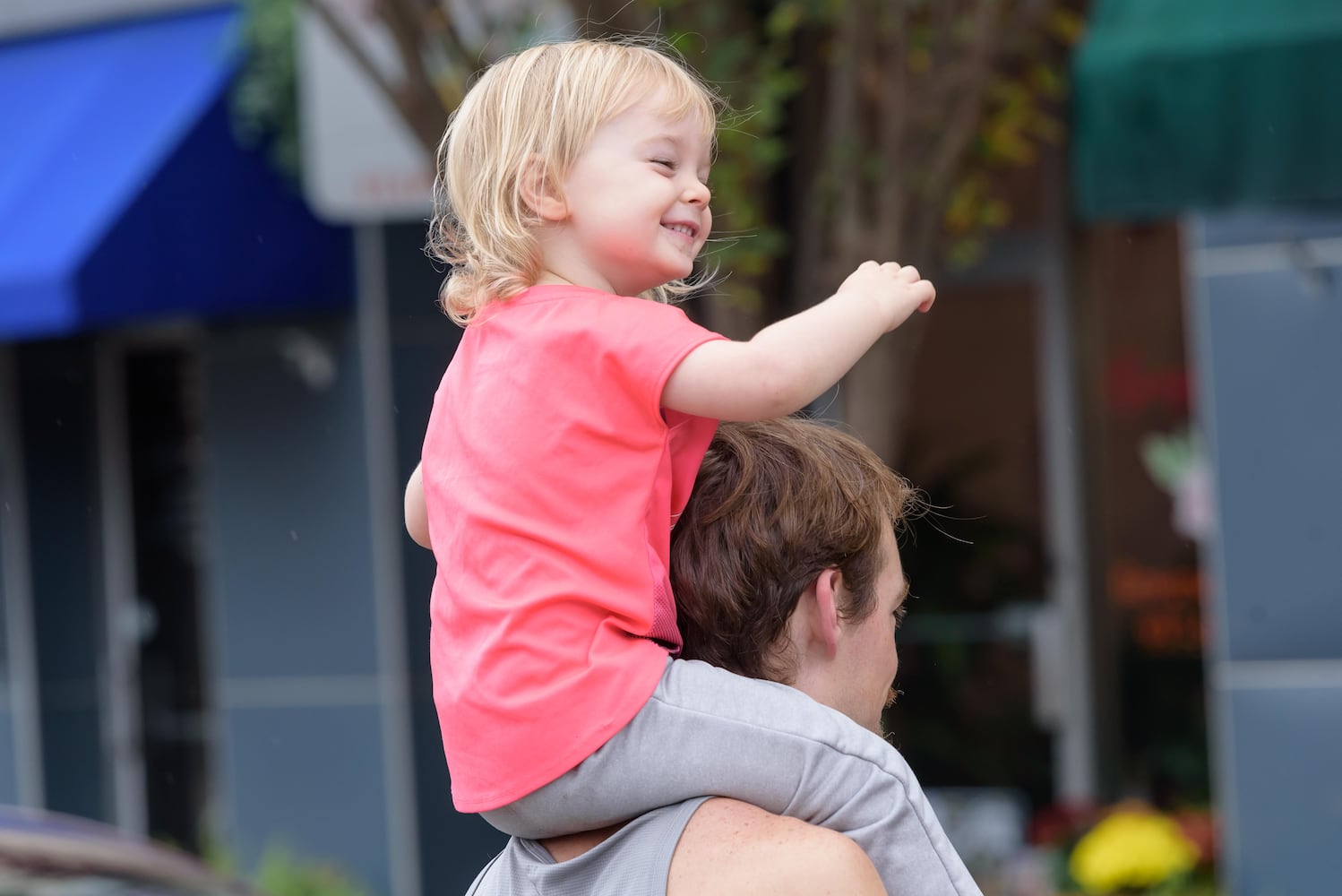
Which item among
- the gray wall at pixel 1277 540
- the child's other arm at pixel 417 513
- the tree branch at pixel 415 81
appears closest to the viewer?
the child's other arm at pixel 417 513

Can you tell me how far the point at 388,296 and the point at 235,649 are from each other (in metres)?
1.97

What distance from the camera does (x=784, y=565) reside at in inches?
78.0

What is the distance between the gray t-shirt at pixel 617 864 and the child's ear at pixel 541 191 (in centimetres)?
64

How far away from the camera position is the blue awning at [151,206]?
775 centimetres

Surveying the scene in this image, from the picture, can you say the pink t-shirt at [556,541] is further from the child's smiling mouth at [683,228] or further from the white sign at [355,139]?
the white sign at [355,139]

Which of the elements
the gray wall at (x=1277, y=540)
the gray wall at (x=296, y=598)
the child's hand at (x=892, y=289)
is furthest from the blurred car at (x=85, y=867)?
the gray wall at (x=296, y=598)

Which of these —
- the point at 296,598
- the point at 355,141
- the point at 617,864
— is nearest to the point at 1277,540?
the point at 355,141

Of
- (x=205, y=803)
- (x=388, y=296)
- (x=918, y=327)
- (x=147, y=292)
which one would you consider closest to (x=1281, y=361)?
(x=918, y=327)

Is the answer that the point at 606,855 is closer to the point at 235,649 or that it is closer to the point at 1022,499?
the point at 1022,499

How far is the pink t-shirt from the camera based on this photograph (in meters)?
1.81

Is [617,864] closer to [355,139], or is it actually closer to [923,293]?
[923,293]

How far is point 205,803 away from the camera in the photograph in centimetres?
995

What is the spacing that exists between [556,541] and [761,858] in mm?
377

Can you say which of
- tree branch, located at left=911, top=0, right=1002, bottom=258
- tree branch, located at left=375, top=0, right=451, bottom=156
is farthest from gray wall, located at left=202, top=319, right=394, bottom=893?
tree branch, located at left=911, top=0, right=1002, bottom=258
